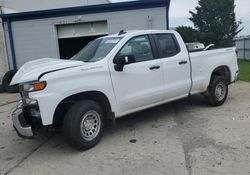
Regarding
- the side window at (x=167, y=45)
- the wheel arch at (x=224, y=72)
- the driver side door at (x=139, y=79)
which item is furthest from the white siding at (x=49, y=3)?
the driver side door at (x=139, y=79)

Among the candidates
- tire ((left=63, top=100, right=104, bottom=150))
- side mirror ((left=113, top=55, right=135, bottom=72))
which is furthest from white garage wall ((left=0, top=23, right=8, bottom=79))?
tire ((left=63, top=100, right=104, bottom=150))

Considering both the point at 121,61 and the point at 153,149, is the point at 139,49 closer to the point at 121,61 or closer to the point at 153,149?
the point at 121,61

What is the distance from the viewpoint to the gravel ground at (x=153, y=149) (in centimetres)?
462

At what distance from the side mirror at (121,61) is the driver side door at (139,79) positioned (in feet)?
0.31

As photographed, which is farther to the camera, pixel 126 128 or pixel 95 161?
pixel 126 128

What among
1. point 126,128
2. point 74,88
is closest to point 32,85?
point 74,88

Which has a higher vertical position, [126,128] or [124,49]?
[124,49]

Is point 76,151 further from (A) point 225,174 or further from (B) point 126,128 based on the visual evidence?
(A) point 225,174

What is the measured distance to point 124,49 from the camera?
618 cm

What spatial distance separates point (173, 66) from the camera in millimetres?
6812

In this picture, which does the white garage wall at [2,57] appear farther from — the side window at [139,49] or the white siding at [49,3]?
the side window at [139,49]

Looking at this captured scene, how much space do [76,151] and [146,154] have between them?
122cm

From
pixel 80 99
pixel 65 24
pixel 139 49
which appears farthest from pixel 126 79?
pixel 65 24

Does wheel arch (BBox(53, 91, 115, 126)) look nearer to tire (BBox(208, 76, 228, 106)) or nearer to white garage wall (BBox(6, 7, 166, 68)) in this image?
tire (BBox(208, 76, 228, 106))
